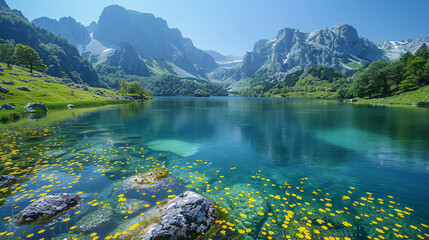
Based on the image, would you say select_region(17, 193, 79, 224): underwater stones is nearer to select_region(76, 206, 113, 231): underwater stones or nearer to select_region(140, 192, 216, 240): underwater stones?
select_region(76, 206, 113, 231): underwater stones

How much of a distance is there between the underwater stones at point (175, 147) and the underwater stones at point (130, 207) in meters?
11.8

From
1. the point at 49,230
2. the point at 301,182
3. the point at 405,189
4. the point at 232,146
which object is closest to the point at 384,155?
the point at 405,189

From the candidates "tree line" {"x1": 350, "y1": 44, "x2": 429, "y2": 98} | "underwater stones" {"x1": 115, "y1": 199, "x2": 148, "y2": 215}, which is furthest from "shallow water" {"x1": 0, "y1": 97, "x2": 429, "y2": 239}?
"tree line" {"x1": 350, "y1": 44, "x2": 429, "y2": 98}

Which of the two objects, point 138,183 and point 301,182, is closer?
point 138,183

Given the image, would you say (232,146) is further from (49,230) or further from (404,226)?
(49,230)

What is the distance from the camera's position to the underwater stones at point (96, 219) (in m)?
9.63

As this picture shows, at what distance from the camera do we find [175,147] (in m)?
27.7

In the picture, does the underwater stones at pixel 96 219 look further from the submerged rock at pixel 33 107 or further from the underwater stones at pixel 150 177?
the submerged rock at pixel 33 107

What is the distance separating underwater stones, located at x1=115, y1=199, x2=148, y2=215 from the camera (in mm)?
11008

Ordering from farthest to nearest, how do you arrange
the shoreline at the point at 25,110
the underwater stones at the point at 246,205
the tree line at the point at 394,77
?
1. the tree line at the point at 394,77
2. the shoreline at the point at 25,110
3. the underwater stones at the point at 246,205

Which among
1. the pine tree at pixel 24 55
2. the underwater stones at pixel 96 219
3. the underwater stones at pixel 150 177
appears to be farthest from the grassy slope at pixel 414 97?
the pine tree at pixel 24 55

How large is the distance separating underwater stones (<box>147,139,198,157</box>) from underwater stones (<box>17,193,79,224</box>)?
13.6 meters

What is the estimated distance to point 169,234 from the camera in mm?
8414

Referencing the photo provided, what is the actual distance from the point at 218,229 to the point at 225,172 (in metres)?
8.71
